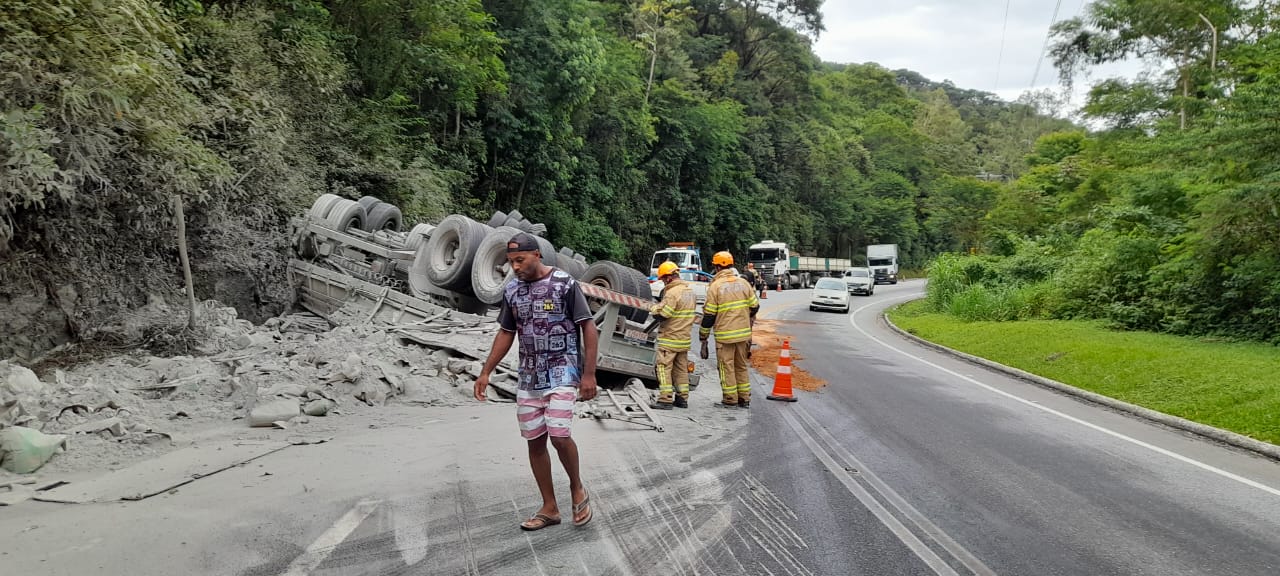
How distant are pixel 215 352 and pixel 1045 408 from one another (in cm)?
1051

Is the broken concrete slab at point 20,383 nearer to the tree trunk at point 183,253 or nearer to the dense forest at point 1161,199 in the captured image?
the tree trunk at point 183,253

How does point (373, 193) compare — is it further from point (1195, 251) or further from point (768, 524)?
point (1195, 251)

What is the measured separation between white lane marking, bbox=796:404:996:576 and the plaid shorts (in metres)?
2.27

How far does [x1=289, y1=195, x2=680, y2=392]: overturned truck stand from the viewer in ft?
30.0

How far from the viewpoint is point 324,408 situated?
22.3 feet

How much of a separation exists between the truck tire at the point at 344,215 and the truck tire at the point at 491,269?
313 centimetres

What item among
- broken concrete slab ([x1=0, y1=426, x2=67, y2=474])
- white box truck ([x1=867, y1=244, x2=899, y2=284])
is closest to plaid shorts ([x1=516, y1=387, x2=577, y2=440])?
broken concrete slab ([x1=0, y1=426, x2=67, y2=474])

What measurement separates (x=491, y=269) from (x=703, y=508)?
21.7ft

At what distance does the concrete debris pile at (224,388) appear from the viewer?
5504 mm

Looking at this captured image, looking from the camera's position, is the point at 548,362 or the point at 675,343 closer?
the point at 548,362

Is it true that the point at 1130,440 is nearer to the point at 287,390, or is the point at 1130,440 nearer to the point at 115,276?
the point at 287,390

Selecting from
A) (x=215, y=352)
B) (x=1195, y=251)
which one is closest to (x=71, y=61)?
(x=215, y=352)

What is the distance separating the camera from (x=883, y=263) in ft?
202

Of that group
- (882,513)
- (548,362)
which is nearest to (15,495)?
(548,362)
